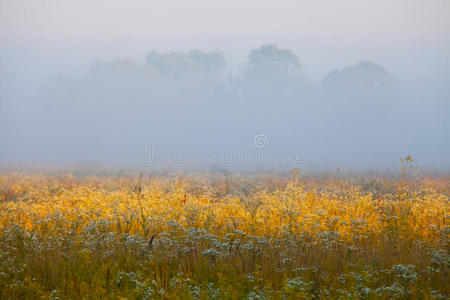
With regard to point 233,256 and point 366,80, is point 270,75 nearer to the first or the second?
point 366,80

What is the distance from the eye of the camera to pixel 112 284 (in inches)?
209

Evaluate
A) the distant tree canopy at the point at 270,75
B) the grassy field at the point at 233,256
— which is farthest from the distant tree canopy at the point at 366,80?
the grassy field at the point at 233,256

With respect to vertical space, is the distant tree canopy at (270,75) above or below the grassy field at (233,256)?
above

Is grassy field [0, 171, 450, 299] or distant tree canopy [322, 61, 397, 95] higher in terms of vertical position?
distant tree canopy [322, 61, 397, 95]

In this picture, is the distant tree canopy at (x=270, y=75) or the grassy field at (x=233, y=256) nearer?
the grassy field at (x=233, y=256)

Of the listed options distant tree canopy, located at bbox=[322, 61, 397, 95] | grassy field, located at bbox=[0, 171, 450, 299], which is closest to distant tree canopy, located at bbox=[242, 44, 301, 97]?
distant tree canopy, located at bbox=[322, 61, 397, 95]

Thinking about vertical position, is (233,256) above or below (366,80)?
below

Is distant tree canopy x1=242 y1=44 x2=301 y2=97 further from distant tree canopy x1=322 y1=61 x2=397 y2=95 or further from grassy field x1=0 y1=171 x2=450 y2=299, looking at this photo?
grassy field x1=0 y1=171 x2=450 y2=299

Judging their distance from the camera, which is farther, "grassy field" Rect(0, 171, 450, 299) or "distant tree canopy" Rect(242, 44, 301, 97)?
"distant tree canopy" Rect(242, 44, 301, 97)

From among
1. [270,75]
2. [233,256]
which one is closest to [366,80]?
[270,75]

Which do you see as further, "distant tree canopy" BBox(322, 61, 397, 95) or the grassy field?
"distant tree canopy" BBox(322, 61, 397, 95)

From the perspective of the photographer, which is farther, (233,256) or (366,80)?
(366,80)

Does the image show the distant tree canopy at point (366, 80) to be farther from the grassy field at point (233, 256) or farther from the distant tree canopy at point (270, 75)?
the grassy field at point (233, 256)

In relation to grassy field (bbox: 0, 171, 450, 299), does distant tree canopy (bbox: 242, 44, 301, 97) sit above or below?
above
